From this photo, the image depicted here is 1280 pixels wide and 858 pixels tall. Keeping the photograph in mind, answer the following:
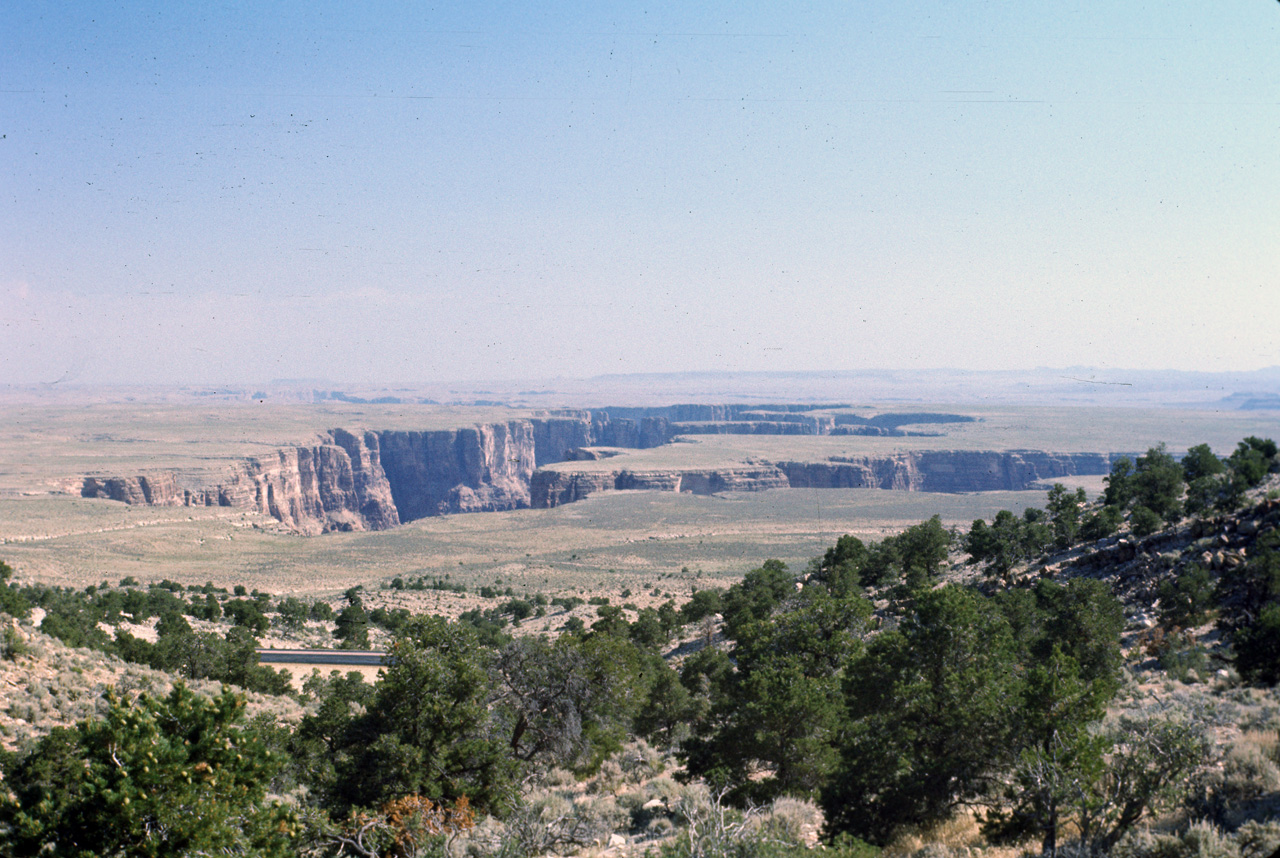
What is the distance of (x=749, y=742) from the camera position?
18.0 metres

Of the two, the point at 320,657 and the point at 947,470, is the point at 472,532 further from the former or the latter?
the point at 947,470

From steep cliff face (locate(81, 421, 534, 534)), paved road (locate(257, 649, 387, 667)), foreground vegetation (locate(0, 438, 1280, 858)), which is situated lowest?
steep cliff face (locate(81, 421, 534, 534))

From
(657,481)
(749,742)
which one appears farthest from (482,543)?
(749,742)

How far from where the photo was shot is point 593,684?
22141 millimetres

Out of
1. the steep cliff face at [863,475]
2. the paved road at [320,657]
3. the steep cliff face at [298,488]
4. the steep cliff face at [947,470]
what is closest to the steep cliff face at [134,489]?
the steep cliff face at [298,488]

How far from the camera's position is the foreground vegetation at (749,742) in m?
11.7

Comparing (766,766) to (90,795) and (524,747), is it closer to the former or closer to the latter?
(524,747)

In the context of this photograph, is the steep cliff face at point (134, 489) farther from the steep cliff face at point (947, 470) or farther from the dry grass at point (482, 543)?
the steep cliff face at point (947, 470)

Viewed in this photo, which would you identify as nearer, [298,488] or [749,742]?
[749,742]

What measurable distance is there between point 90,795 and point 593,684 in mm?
12544

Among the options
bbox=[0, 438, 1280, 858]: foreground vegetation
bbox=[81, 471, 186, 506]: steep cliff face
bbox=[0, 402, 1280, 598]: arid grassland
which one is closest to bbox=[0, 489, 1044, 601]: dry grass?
bbox=[0, 402, 1280, 598]: arid grassland

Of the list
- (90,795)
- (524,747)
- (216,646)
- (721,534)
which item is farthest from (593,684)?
(721,534)

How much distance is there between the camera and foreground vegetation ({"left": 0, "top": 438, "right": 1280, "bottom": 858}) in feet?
38.4

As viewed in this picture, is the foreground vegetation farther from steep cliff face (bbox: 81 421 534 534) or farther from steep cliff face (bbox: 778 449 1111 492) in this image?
steep cliff face (bbox: 778 449 1111 492)
